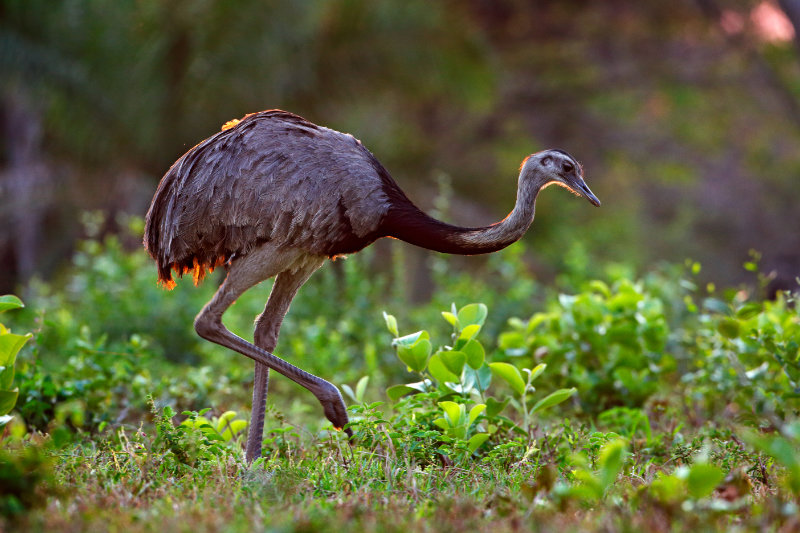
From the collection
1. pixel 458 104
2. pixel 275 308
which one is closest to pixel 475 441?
pixel 275 308

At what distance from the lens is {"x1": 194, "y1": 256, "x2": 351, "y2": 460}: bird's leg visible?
3.79 metres

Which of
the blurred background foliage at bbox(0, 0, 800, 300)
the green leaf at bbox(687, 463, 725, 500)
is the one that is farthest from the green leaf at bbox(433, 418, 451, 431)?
the blurred background foliage at bbox(0, 0, 800, 300)

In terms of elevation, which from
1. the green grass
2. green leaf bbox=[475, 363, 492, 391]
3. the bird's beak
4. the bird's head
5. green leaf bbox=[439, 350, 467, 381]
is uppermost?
the bird's head

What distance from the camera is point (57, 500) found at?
9.59 feet

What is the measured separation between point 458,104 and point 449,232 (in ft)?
30.3

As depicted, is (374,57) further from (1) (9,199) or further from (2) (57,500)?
(2) (57,500)

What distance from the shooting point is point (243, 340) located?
381cm

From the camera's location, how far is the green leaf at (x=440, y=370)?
152 inches

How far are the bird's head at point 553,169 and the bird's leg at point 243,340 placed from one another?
1.21 meters

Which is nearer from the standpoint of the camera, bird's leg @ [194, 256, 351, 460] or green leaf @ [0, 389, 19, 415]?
green leaf @ [0, 389, 19, 415]

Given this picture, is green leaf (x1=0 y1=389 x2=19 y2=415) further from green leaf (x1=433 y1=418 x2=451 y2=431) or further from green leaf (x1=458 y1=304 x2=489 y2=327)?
green leaf (x1=458 y1=304 x2=489 y2=327)

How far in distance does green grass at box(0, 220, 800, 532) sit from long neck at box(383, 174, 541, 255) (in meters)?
0.32

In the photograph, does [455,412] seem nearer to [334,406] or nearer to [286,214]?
[334,406]

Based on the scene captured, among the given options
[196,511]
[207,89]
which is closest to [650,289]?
[196,511]
